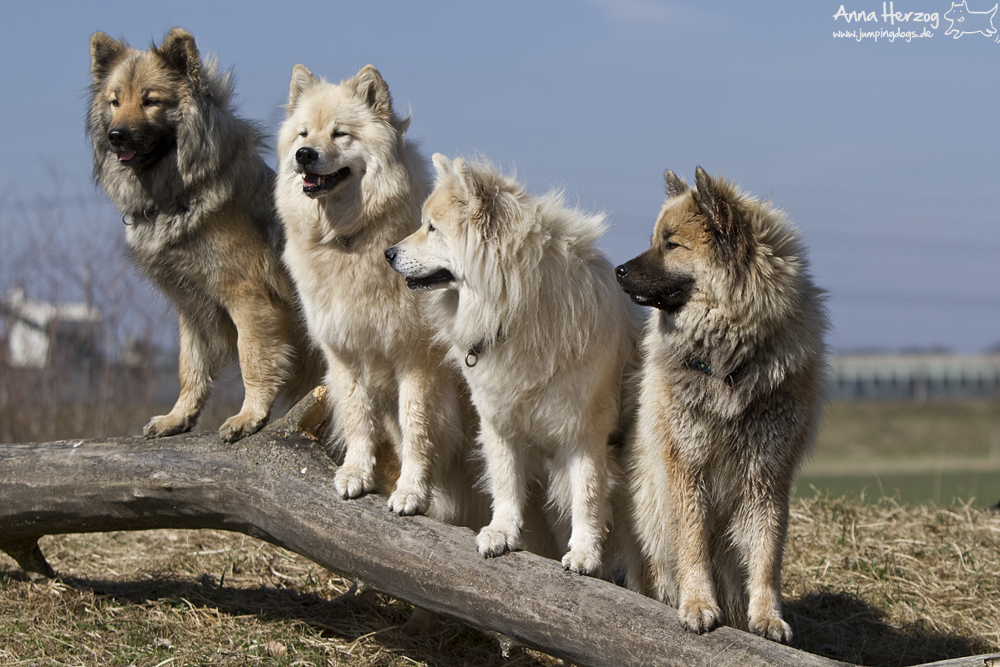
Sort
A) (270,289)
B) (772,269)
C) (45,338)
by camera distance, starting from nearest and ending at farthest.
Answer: (772,269)
(270,289)
(45,338)

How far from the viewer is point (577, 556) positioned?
10.8 ft

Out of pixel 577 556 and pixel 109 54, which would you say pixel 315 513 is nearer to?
pixel 577 556

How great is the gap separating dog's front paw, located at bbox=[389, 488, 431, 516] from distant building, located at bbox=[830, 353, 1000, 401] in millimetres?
51185

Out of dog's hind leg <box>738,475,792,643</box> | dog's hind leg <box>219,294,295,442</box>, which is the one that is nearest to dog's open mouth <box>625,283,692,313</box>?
dog's hind leg <box>738,475,792,643</box>

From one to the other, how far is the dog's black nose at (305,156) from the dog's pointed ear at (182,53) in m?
1.07

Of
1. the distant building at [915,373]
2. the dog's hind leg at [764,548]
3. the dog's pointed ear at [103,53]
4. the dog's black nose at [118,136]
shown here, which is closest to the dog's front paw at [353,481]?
the dog's hind leg at [764,548]

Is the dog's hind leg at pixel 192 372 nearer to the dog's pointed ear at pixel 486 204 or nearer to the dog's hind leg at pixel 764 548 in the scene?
Answer: the dog's pointed ear at pixel 486 204

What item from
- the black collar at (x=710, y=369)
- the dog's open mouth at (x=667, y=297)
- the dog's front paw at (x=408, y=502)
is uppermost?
the dog's open mouth at (x=667, y=297)

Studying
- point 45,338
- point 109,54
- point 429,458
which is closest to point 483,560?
point 429,458

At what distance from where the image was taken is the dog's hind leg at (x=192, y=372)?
435 centimetres

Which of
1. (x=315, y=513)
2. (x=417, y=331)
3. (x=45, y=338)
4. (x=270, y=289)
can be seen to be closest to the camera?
(x=315, y=513)

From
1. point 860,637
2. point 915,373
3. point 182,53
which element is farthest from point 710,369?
point 915,373

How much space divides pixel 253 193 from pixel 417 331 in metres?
1.33

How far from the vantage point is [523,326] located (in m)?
3.41
